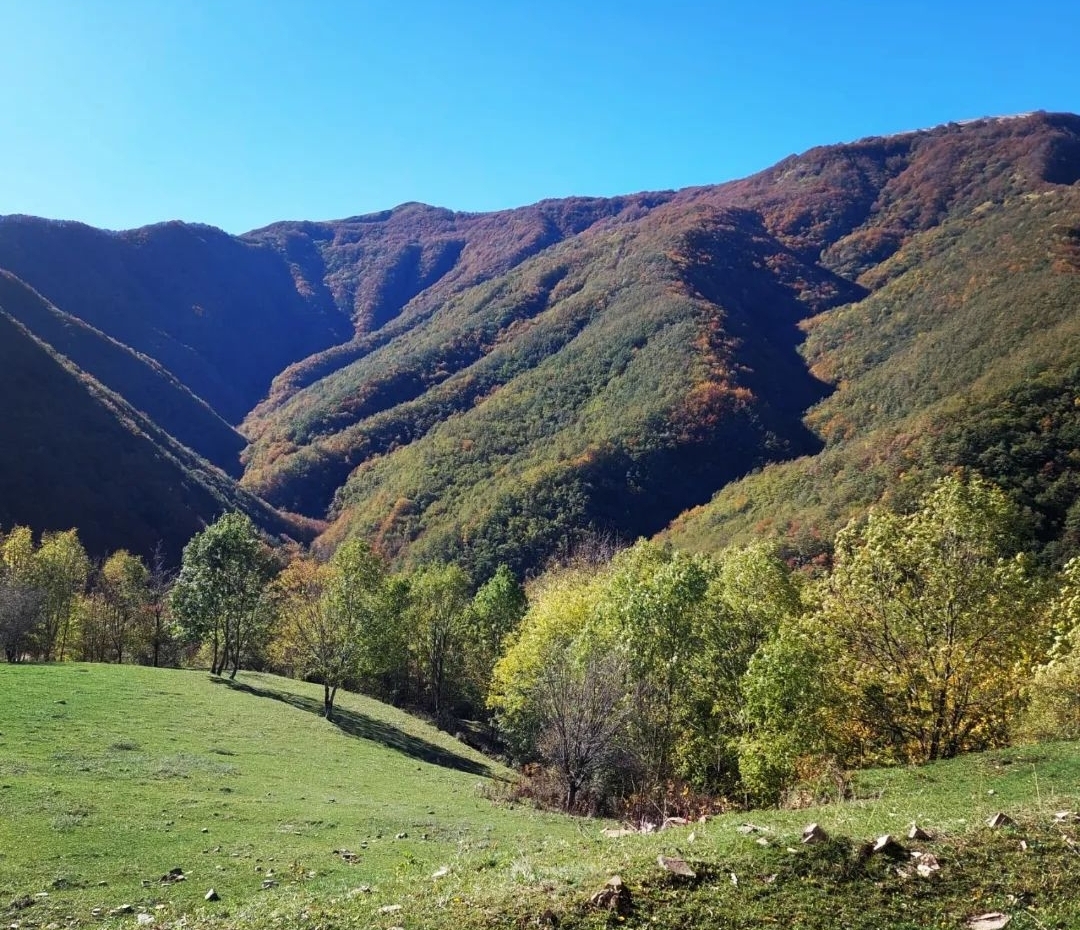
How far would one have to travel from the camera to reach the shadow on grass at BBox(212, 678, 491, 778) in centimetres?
4344

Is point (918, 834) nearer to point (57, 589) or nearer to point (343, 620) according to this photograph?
point (343, 620)

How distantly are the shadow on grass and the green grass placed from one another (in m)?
8.17

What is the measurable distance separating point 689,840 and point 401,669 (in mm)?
67162

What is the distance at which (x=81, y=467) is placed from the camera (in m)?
132

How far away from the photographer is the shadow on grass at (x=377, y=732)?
143 feet

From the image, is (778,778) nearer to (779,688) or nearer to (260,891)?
(779,688)

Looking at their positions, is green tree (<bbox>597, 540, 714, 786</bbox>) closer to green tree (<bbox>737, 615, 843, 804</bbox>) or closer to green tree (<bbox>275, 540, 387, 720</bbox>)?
green tree (<bbox>737, 615, 843, 804</bbox>)

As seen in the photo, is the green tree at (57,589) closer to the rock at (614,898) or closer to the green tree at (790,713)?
the green tree at (790,713)

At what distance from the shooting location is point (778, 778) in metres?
26.8

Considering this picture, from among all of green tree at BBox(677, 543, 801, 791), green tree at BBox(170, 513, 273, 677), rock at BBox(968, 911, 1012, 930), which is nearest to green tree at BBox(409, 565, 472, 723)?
green tree at BBox(170, 513, 273, 677)

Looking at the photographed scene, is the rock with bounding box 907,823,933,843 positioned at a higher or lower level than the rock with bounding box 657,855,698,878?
higher

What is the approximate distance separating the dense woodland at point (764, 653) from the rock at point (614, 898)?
12.9 meters

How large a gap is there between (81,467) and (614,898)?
152 meters

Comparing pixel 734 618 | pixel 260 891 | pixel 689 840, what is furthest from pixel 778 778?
pixel 260 891
